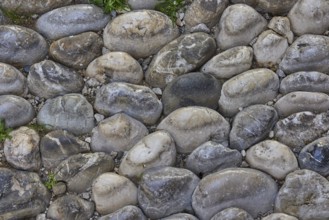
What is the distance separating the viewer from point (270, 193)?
126 centimetres

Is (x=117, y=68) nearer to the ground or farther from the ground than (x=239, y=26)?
nearer to the ground

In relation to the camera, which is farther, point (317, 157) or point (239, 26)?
point (239, 26)

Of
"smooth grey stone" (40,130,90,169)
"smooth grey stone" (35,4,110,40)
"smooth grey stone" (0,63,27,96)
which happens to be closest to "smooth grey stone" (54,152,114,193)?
"smooth grey stone" (40,130,90,169)

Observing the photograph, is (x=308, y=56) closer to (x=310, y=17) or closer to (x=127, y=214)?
(x=310, y=17)

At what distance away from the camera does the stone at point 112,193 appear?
1.28 meters

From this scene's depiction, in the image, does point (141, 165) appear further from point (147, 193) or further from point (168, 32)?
point (168, 32)

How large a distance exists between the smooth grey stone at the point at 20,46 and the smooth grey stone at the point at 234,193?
1.71 feet

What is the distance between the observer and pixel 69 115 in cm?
139

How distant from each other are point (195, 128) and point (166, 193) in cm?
16

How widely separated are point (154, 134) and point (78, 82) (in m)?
0.24

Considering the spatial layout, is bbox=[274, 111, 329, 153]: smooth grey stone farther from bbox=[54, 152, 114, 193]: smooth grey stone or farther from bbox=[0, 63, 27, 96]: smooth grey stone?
bbox=[0, 63, 27, 96]: smooth grey stone

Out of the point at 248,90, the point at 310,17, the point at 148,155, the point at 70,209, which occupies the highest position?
the point at 310,17

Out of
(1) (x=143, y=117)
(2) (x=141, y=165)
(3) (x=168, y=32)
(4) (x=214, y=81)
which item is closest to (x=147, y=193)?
(2) (x=141, y=165)

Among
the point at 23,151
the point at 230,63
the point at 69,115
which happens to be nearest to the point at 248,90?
the point at 230,63
